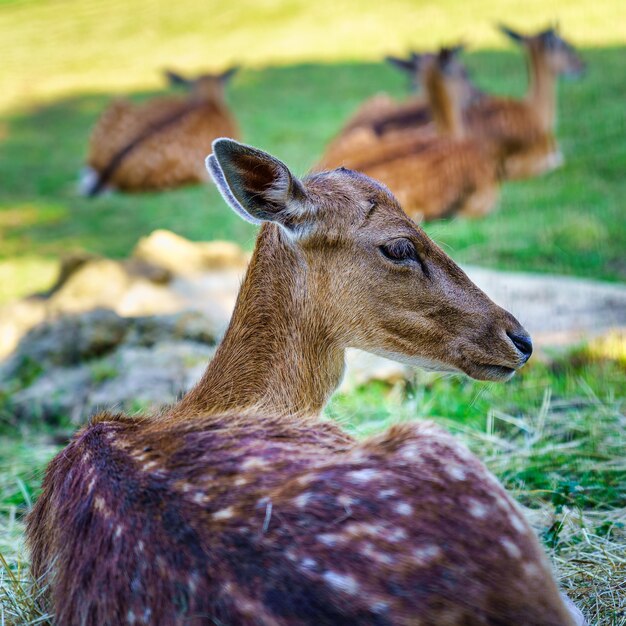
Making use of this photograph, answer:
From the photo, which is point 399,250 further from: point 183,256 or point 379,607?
point 183,256

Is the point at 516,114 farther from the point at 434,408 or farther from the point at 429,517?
the point at 429,517

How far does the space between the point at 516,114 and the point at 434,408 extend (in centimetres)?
842

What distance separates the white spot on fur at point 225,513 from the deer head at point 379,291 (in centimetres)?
148

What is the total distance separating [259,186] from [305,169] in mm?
3558

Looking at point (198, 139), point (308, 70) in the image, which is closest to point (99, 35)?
point (308, 70)

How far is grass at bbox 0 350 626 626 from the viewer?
368cm

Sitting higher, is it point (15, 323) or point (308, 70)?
point (308, 70)

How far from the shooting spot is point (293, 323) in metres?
3.89

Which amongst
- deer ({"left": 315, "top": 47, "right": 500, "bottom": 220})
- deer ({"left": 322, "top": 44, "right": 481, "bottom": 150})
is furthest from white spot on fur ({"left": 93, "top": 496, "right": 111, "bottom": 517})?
deer ({"left": 322, "top": 44, "right": 481, "bottom": 150})

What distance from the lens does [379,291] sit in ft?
12.7

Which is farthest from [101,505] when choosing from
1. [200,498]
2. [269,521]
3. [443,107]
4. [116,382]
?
[443,107]

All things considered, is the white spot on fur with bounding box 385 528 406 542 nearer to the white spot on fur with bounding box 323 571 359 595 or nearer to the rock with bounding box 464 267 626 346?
the white spot on fur with bounding box 323 571 359 595

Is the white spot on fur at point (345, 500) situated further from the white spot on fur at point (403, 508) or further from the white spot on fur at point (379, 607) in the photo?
the white spot on fur at point (379, 607)

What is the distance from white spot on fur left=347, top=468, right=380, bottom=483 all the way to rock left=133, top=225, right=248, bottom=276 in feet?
17.6
